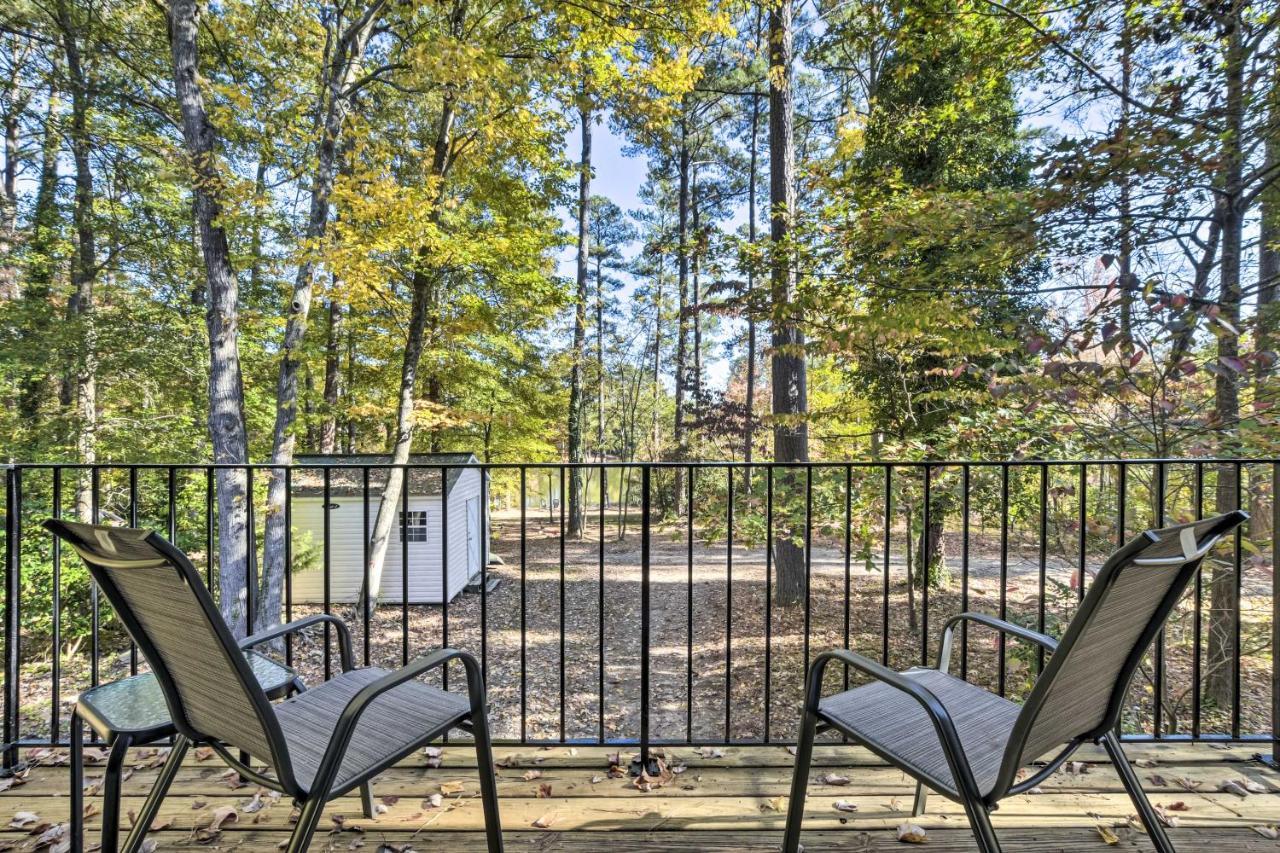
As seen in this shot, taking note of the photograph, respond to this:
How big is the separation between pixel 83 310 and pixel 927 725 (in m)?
10.6

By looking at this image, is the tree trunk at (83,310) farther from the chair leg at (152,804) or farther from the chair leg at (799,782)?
the chair leg at (799,782)

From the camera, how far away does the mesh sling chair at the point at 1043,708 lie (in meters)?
0.96

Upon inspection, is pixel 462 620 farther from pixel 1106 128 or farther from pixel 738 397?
pixel 738 397

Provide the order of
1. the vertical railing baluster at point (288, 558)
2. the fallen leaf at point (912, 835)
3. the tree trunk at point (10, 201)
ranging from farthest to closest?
the tree trunk at point (10, 201), the vertical railing baluster at point (288, 558), the fallen leaf at point (912, 835)

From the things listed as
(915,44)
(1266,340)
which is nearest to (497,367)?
(915,44)

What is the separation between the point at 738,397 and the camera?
19516 millimetres

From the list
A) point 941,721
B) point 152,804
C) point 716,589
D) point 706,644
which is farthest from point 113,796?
point 716,589

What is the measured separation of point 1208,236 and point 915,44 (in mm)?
2347

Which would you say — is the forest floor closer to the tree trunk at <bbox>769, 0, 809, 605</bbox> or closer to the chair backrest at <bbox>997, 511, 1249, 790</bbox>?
the tree trunk at <bbox>769, 0, 809, 605</bbox>

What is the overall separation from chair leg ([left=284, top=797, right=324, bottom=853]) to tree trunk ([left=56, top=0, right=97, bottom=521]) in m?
8.98

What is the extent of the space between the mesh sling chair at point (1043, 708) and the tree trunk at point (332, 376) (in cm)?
852

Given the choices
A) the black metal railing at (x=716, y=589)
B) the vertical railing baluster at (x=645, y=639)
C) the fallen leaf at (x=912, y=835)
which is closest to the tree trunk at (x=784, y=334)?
the black metal railing at (x=716, y=589)

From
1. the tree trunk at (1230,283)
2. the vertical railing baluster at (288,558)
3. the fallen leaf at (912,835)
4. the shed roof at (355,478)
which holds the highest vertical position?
the tree trunk at (1230,283)

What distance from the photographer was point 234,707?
1.03 m
